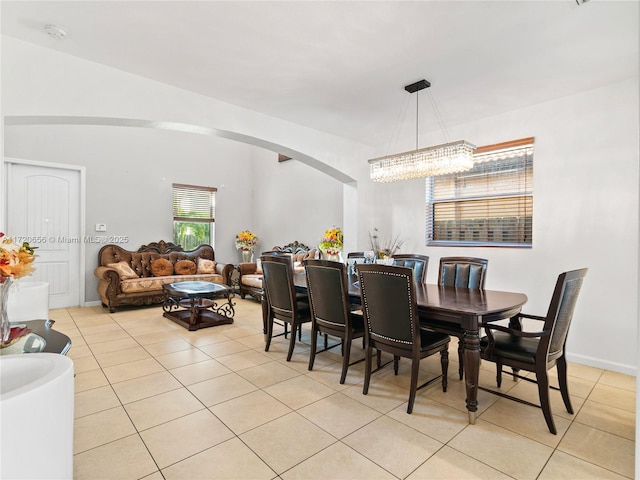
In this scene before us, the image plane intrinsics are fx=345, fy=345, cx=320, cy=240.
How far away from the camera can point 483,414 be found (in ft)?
7.86

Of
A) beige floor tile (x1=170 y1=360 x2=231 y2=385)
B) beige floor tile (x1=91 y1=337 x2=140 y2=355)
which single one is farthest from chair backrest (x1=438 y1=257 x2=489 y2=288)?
beige floor tile (x1=91 y1=337 x2=140 y2=355)

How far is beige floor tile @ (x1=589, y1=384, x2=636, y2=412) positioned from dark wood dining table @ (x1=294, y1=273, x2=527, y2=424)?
0.95 m

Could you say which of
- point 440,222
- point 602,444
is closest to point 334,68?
point 440,222

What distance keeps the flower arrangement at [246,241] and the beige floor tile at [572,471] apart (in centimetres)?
638

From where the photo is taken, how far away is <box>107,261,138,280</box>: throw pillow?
5.54 meters

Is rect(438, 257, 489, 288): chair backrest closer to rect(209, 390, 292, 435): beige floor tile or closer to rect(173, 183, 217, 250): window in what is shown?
rect(209, 390, 292, 435): beige floor tile

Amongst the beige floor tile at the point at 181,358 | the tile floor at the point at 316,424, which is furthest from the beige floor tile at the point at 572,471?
the beige floor tile at the point at 181,358

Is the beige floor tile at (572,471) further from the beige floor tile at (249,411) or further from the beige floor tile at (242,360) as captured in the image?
the beige floor tile at (242,360)

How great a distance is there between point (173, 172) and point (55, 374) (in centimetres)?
648

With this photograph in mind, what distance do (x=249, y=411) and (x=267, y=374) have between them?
65cm

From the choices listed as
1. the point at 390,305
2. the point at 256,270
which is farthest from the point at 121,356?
the point at 256,270

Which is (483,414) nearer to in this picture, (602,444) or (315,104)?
(602,444)

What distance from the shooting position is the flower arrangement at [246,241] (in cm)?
750

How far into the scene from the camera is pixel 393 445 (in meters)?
2.02
